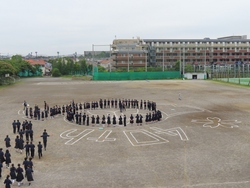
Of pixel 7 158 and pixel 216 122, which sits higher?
pixel 7 158

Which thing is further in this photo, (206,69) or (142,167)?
(206,69)

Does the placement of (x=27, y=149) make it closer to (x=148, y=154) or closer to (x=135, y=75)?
(x=148, y=154)

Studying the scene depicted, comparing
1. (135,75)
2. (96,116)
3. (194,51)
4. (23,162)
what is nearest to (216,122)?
(96,116)

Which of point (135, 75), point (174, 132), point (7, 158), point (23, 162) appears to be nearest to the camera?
point (23, 162)

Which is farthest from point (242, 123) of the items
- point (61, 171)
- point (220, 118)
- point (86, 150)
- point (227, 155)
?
point (61, 171)

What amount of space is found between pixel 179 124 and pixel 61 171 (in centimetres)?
1271

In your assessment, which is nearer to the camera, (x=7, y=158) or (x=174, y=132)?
(x=7, y=158)

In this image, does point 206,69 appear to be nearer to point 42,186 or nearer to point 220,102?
point 220,102

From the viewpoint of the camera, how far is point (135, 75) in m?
86.6

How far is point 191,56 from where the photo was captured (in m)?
107

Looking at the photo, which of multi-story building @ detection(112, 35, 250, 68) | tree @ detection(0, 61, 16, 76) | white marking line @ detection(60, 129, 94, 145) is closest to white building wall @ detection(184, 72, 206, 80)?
multi-story building @ detection(112, 35, 250, 68)

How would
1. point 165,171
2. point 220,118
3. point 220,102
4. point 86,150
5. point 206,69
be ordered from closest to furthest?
point 165,171, point 86,150, point 220,118, point 220,102, point 206,69

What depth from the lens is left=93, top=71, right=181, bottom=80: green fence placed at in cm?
8550

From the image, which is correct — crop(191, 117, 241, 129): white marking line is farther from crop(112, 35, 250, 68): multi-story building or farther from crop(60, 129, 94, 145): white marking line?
crop(112, 35, 250, 68): multi-story building
